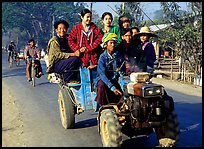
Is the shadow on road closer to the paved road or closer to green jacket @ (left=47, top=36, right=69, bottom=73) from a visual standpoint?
the paved road

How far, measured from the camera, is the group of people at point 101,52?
20.2 feet

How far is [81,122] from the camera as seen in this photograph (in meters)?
8.23

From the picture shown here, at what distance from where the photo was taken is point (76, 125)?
7980 millimetres

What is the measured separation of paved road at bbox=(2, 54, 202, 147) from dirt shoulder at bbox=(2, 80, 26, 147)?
0.13m

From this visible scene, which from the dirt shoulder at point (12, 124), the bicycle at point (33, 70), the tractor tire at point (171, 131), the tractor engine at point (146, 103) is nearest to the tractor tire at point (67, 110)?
the dirt shoulder at point (12, 124)

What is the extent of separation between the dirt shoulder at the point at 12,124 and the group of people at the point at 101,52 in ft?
4.86

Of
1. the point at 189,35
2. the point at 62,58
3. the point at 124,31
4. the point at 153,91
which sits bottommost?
the point at 153,91

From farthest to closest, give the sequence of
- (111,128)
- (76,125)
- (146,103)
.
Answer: (76,125) → (111,128) → (146,103)

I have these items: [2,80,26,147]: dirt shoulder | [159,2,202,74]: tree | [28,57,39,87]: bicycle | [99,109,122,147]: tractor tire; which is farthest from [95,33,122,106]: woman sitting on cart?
[159,2,202,74]: tree

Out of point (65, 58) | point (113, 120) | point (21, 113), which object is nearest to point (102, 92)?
point (113, 120)

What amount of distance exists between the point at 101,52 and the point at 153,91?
2.53 m

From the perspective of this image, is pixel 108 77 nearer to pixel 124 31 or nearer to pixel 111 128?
pixel 111 128

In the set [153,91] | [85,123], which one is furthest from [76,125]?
[153,91]

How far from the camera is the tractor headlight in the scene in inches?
203
